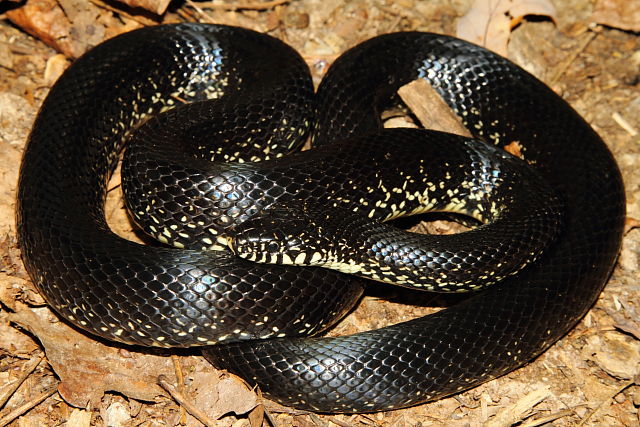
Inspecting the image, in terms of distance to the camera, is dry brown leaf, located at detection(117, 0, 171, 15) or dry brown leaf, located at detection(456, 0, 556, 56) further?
dry brown leaf, located at detection(456, 0, 556, 56)

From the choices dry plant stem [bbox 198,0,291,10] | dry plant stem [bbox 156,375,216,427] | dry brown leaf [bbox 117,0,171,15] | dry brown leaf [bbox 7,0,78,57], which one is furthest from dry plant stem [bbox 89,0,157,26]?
dry plant stem [bbox 156,375,216,427]

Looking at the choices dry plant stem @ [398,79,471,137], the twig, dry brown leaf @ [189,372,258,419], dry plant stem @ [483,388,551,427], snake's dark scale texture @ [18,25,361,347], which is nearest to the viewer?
snake's dark scale texture @ [18,25,361,347]

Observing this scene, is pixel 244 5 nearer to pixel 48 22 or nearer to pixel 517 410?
pixel 48 22

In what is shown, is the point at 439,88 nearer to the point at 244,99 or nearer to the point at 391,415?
the point at 244,99

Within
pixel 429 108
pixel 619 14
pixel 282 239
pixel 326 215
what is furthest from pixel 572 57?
pixel 282 239

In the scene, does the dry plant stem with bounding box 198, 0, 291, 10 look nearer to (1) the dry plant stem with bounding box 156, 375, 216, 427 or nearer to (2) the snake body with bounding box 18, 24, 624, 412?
(2) the snake body with bounding box 18, 24, 624, 412

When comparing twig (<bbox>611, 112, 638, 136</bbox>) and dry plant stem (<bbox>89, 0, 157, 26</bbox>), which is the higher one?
twig (<bbox>611, 112, 638, 136</bbox>)
